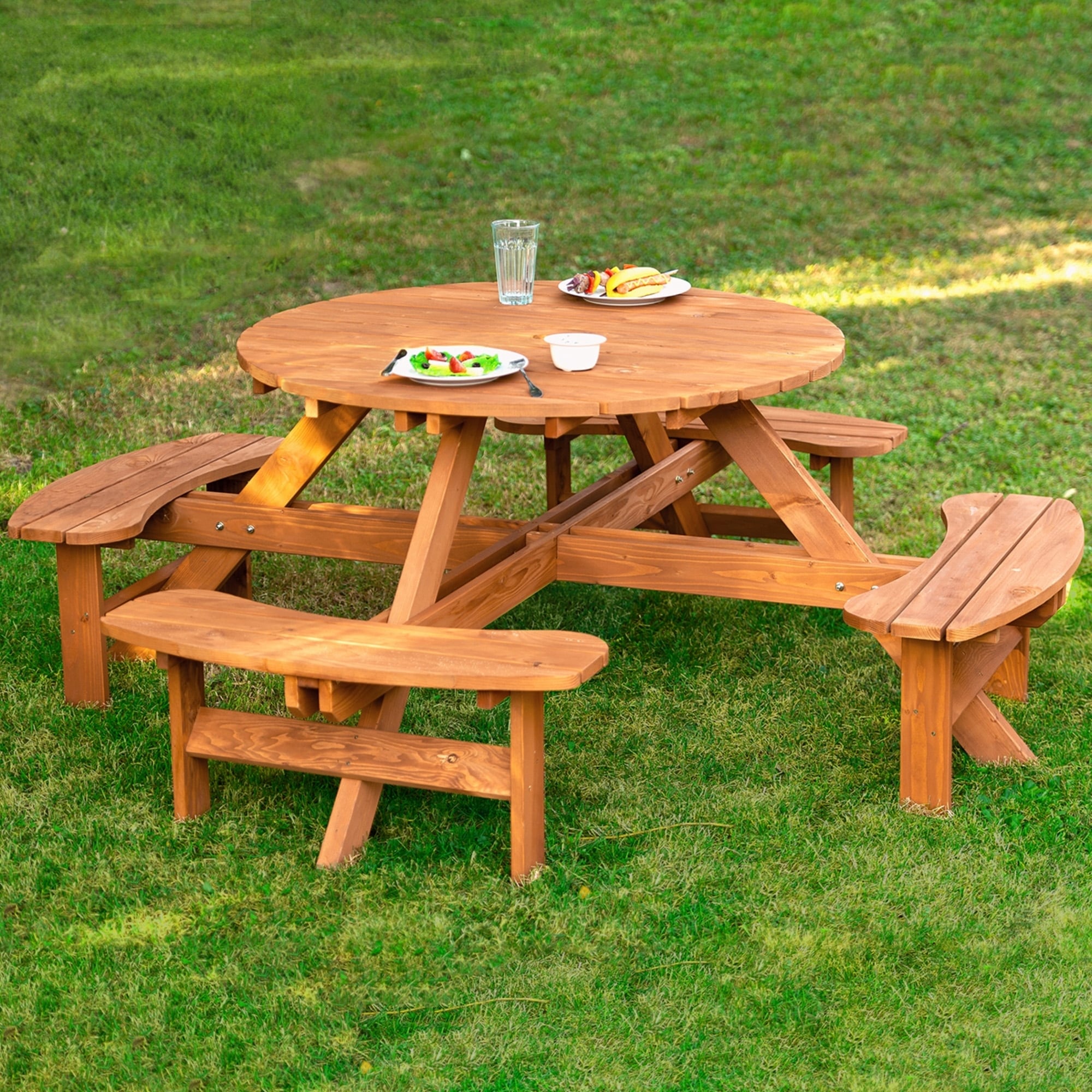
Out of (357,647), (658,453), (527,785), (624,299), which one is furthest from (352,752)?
(658,453)

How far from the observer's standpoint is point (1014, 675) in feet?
12.7

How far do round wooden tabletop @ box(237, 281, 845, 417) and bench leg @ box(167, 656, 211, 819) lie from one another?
0.68m

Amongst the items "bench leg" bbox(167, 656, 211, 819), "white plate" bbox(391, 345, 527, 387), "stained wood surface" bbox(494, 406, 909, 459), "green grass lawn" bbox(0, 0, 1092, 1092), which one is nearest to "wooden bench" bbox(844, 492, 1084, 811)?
"green grass lawn" bbox(0, 0, 1092, 1092)

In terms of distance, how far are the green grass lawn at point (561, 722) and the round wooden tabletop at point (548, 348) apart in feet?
3.23

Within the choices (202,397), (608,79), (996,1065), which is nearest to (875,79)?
(608,79)

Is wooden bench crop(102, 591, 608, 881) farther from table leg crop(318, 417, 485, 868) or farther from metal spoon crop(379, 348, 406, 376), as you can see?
metal spoon crop(379, 348, 406, 376)

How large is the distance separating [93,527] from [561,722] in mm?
1345

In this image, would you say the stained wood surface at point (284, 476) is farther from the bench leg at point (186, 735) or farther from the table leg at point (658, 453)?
the table leg at point (658, 453)

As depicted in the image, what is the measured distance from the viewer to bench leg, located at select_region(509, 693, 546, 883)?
9.60 ft

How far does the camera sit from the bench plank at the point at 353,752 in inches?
118

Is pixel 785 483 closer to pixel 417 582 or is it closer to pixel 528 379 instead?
pixel 528 379

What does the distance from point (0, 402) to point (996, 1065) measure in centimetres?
565

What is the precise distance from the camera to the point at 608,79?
40.5 ft

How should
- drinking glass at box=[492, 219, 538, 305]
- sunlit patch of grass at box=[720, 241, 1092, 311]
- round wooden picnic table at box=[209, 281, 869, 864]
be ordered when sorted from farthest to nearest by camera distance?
sunlit patch of grass at box=[720, 241, 1092, 311] → drinking glass at box=[492, 219, 538, 305] → round wooden picnic table at box=[209, 281, 869, 864]
